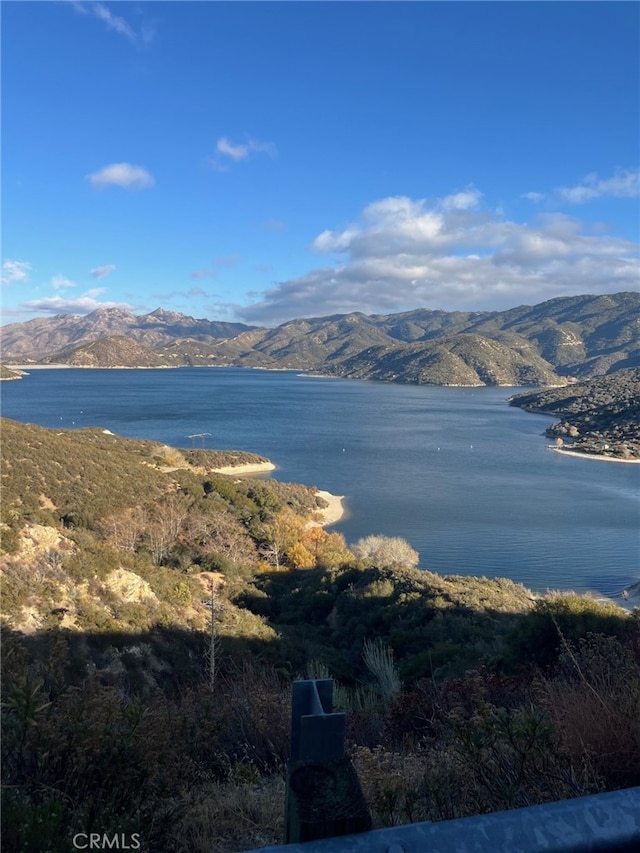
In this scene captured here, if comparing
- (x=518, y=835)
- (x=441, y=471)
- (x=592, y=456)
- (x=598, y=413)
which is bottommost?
(x=441, y=471)

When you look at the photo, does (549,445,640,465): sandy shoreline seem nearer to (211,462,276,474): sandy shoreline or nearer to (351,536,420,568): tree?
(211,462,276,474): sandy shoreline

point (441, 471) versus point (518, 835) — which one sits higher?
point (518, 835)

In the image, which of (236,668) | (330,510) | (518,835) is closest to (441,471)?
(330,510)

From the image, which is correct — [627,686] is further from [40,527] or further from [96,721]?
[40,527]

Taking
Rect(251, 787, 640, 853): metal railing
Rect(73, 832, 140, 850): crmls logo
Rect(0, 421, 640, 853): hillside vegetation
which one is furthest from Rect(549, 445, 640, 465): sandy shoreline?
Rect(73, 832, 140, 850): crmls logo

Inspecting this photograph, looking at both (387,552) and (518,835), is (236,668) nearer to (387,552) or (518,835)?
(518,835)

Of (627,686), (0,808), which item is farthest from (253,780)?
(627,686)
